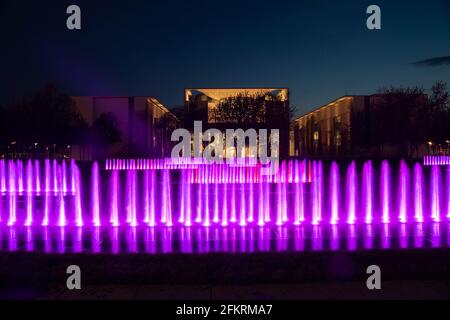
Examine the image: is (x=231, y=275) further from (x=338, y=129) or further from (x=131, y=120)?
(x=338, y=129)

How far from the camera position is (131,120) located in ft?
193

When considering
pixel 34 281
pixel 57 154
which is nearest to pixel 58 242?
pixel 34 281

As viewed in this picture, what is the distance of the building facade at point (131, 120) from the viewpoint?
189ft

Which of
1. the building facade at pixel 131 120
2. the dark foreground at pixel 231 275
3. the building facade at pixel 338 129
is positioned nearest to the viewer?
the dark foreground at pixel 231 275

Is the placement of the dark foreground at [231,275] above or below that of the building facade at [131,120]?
below

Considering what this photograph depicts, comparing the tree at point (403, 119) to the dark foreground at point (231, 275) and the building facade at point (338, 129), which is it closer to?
the building facade at point (338, 129)

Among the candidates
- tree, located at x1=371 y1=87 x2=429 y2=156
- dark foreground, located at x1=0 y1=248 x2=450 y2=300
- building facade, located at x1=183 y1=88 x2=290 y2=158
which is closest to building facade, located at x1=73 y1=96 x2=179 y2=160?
building facade, located at x1=183 y1=88 x2=290 y2=158

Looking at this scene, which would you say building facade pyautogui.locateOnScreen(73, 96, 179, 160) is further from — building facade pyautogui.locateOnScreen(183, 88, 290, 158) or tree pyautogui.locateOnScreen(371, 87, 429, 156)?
tree pyautogui.locateOnScreen(371, 87, 429, 156)

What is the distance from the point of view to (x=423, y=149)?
5747 centimetres

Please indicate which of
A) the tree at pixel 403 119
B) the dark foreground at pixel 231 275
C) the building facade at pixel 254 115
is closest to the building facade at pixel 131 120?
the building facade at pixel 254 115

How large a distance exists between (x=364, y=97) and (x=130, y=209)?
54.0 metres

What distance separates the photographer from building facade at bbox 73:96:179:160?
57531 millimetres

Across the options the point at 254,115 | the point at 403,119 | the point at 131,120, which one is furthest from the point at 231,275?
the point at 131,120
